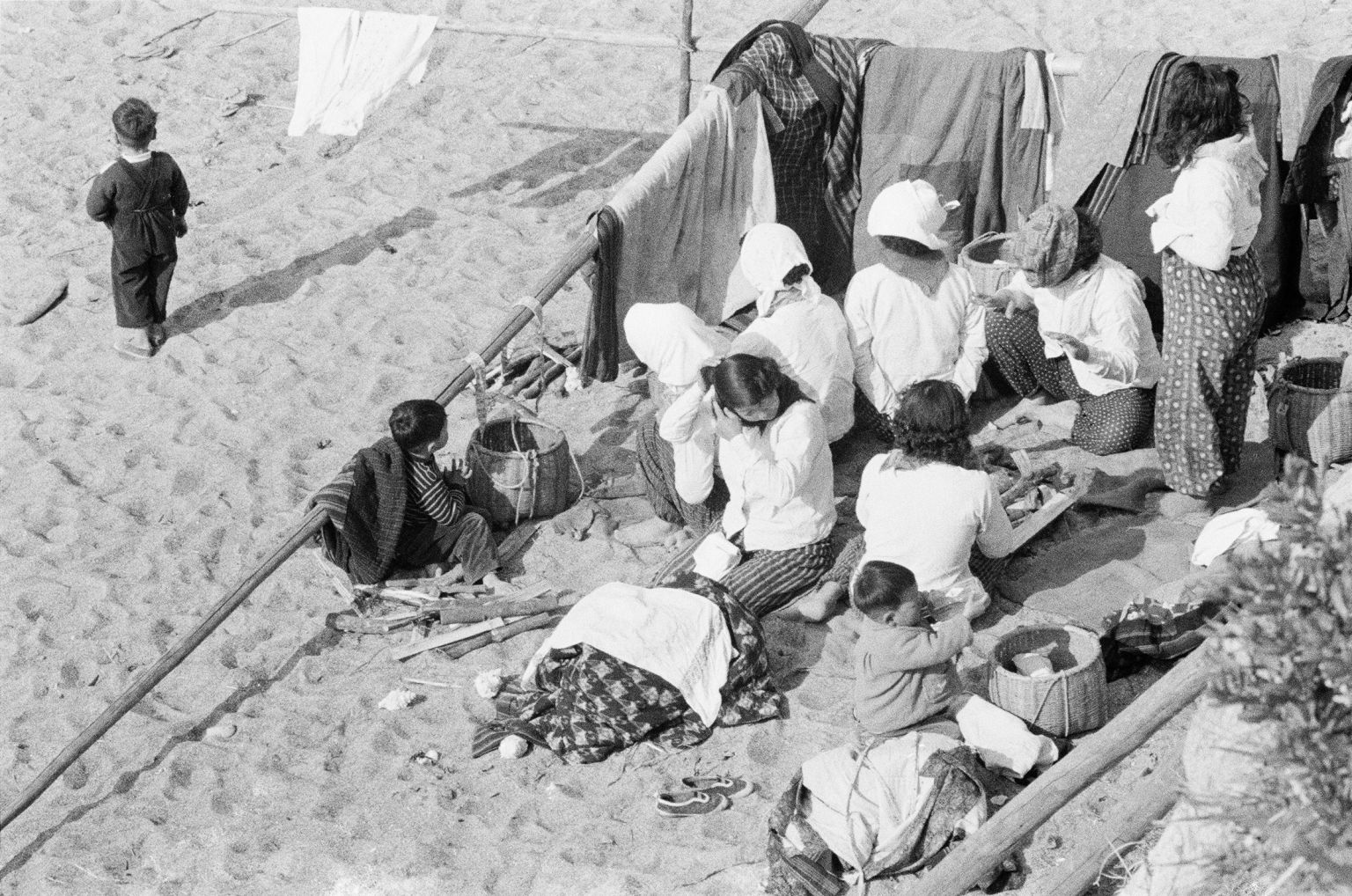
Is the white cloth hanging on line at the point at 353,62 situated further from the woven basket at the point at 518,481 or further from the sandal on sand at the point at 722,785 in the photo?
the sandal on sand at the point at 722,785

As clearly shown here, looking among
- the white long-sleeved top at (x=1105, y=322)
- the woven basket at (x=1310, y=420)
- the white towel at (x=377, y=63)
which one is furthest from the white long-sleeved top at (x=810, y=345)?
the white towel at (x=377, y=63)

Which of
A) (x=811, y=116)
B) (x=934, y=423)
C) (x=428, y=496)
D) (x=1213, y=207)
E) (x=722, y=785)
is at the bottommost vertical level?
(x=722, y=785)

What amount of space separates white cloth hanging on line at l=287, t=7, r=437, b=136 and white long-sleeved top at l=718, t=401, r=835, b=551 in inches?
134

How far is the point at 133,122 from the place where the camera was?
801cm

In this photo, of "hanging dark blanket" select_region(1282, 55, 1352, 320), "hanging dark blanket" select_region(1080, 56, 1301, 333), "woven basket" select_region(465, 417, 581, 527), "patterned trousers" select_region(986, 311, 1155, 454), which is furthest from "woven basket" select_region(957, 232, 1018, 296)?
"woven basket" select_region(465, 417, 581, 527)

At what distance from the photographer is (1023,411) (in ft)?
23.2

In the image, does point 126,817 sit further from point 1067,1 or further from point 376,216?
point 1067,1

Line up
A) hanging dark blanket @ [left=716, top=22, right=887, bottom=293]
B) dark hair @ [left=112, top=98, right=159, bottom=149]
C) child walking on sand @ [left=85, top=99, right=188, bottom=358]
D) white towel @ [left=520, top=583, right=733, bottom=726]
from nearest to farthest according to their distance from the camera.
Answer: white towel @ [left=520, top=583, right=733, bottom=726] < hanging dark blanket @ [left=716, top=22, right=887, bottom=293] < dark hair @ [left=112, top=98, right=159, bottom=149] < child walking on sand @ [left=85, top=99, right=188, bottom=358]

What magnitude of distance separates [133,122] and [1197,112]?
201 inches

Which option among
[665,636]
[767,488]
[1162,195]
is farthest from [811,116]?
[665,636]

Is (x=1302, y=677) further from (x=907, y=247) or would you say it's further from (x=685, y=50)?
(x=685, y=50)

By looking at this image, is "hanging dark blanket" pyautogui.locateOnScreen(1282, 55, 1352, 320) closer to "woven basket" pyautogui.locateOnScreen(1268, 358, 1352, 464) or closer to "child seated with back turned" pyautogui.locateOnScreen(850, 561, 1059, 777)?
"woven basket" pyautogui.locateOnScreen(1268, 358, 1352, 464)

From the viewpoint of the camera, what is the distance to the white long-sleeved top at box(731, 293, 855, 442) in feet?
20.9

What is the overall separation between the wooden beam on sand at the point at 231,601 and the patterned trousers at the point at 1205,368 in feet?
7.76
